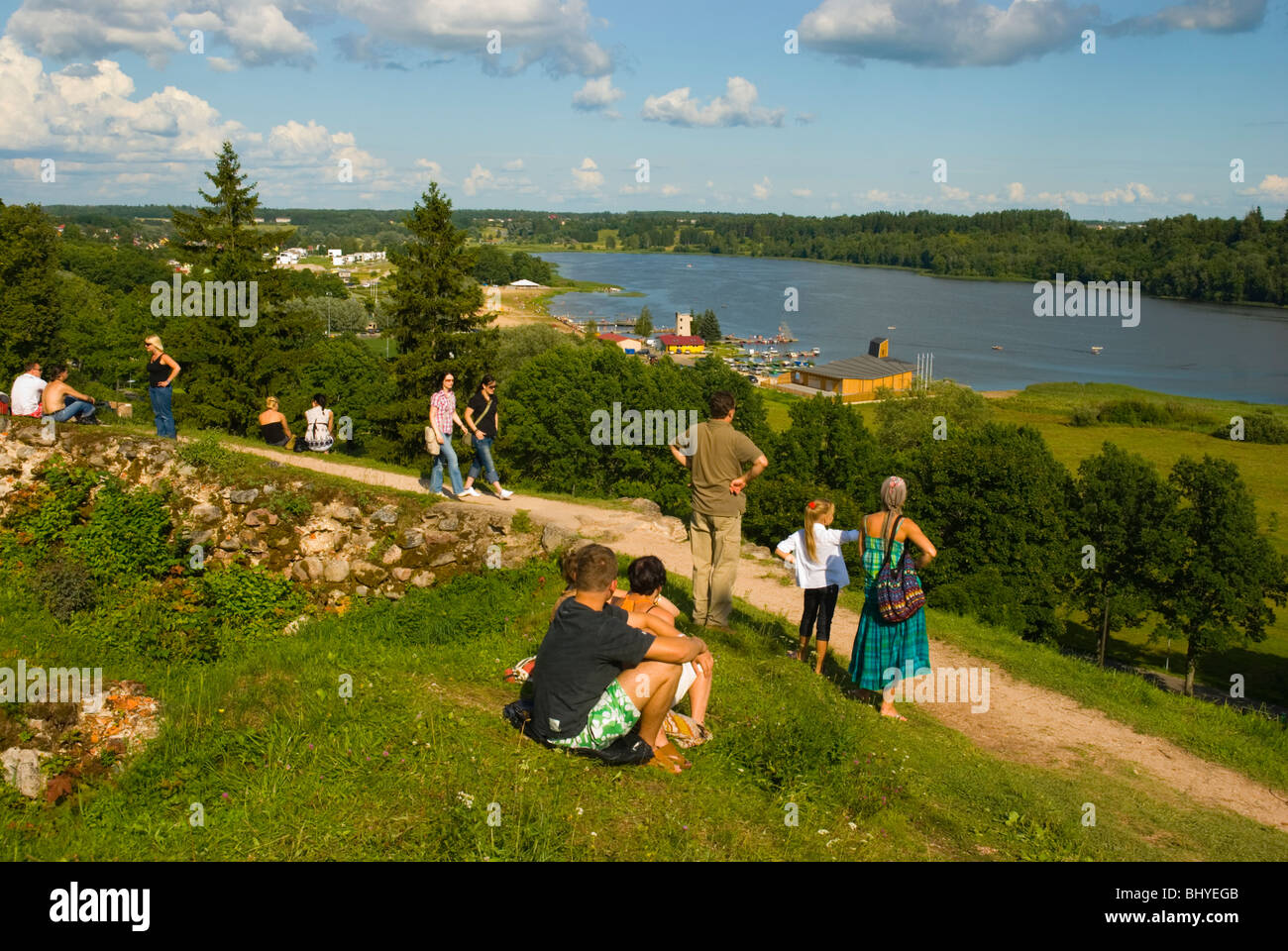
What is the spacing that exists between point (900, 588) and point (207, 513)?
993 centimetres

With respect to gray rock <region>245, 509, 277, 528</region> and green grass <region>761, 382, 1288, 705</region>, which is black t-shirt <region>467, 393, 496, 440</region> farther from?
green grass <region>761, 382, 1288, 705</region>

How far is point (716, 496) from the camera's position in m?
8.84

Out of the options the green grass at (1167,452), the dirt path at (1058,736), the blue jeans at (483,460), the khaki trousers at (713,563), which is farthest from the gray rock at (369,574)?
the green grass at (1167,452)

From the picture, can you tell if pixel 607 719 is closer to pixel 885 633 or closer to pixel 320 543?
pixel 885 633

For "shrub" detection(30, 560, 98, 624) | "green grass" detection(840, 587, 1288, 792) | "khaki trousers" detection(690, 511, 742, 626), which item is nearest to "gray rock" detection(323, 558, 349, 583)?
"shrub" detection(30, 560, 98, 624)

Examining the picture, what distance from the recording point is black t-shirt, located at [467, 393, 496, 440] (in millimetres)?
13102

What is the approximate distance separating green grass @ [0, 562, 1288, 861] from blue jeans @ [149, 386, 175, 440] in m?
7.50

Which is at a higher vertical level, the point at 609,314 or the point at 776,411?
the point at 609,314

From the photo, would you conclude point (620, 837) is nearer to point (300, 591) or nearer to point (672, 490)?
point (300, 591)

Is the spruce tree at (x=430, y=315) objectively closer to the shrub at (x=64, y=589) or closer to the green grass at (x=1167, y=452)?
the green grass at (x=1167, y=452)

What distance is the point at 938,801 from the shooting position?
640cm
